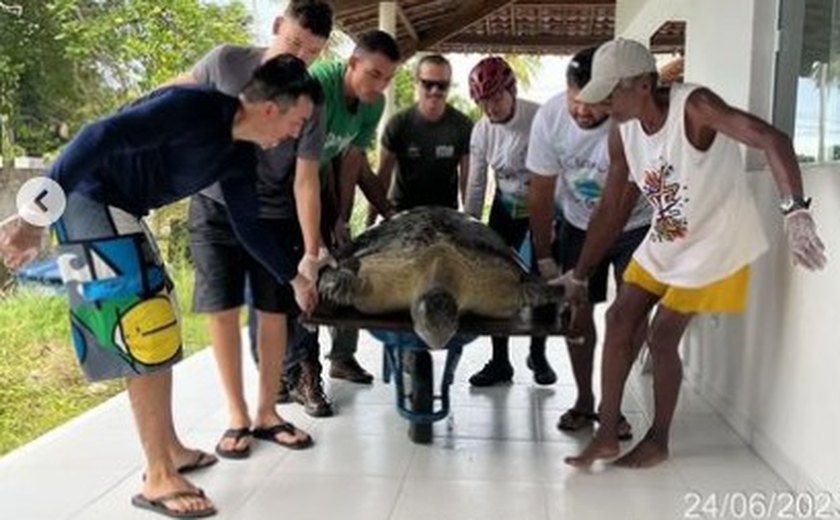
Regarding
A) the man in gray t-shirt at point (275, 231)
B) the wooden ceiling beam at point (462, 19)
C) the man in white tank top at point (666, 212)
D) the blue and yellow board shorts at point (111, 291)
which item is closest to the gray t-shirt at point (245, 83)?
the man in gray t-shirt at point (275, 231)

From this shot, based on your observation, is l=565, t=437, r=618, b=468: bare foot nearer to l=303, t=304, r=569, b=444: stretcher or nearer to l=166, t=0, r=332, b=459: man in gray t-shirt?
l=303, t=304, r=569, b=444: stretcher

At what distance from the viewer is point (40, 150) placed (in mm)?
9141

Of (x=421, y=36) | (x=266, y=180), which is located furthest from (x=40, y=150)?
(x=266, y=180)

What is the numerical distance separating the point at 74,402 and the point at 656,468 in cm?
321

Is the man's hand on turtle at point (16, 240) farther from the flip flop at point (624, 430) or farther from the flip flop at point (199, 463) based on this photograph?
the flip flop at point (624, 430)

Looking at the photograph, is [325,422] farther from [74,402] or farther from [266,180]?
[74,402]

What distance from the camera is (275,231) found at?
10.3 feet

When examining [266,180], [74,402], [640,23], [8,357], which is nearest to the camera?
[266,180]

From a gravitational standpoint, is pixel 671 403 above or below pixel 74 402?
above

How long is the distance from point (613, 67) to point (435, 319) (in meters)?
0.90

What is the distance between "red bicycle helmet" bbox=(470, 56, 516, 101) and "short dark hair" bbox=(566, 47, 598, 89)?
0.59 meters

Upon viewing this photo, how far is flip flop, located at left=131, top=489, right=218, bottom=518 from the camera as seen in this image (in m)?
2.42

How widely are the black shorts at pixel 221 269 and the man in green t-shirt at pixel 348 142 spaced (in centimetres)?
44

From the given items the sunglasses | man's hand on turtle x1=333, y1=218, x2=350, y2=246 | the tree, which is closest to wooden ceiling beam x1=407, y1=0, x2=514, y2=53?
the tree
